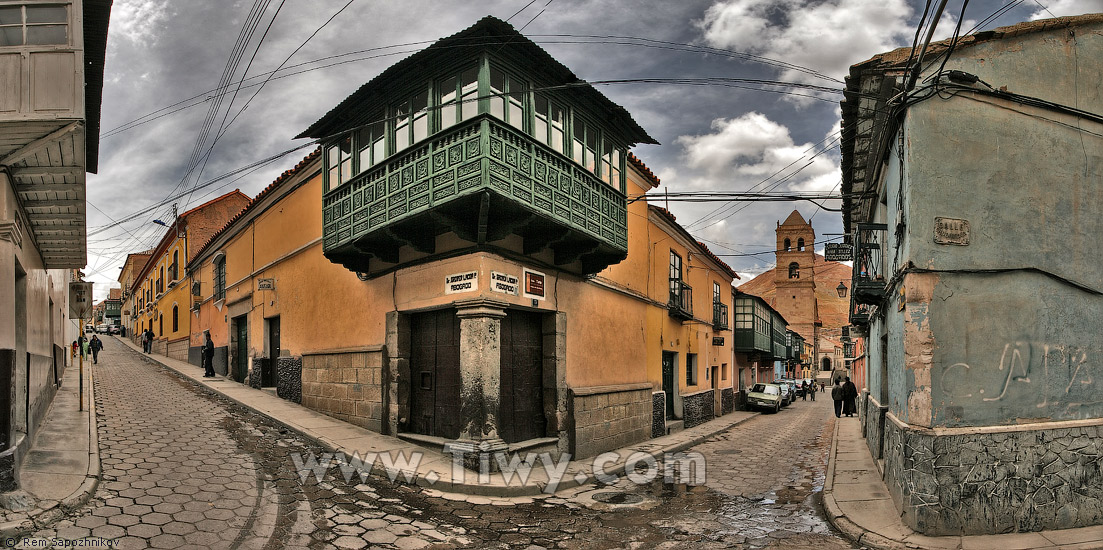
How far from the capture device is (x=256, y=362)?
1575cm

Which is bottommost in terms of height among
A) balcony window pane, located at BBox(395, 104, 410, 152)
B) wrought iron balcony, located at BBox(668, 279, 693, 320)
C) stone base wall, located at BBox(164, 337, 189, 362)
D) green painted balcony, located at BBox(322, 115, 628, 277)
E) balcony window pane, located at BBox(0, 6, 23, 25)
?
stone base wall, located at BBox(164, 337, 189, 362)

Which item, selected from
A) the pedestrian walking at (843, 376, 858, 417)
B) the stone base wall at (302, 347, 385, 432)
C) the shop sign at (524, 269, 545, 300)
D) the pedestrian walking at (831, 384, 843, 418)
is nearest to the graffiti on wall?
the shop sign at (524, 269, 545, 300)

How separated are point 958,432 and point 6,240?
9.71 m

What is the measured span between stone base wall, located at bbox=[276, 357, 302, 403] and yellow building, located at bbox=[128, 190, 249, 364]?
35.4 feet

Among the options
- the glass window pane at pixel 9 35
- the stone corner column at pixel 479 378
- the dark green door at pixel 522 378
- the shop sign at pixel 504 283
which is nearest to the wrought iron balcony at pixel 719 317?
the dark green door at pixel 522 378

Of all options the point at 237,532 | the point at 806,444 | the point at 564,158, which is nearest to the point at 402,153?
the point at 564,158

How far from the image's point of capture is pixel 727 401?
2380 centimetres

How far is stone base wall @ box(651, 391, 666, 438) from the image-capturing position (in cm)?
1479

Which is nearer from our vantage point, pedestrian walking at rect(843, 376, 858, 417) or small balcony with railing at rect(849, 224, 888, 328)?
small balcony with railing at rect(849, 224, 888, 328)

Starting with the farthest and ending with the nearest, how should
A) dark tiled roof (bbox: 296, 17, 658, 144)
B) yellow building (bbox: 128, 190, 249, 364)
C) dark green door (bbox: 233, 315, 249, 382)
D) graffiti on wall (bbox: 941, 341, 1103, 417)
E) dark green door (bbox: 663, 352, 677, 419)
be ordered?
yellow building (bbox: 128, 190, 249, 364), dark green door (bbox: 233, 315, 249, 382), dark green door (bbox: 663, 352, 677, 419), dark tiled roof (bbox: 296, 17, 658, 144), graffiti on wall (bbox: 941, 341, 1103, 417)

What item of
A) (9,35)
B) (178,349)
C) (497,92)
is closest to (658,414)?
(497,92)

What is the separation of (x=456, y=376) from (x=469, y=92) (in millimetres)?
4548

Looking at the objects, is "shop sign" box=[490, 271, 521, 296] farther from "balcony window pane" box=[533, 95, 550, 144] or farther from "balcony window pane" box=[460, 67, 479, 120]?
"balcony window pane" box=[460, 67, 479, 120]

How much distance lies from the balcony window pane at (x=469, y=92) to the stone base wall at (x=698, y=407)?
1195 cm
